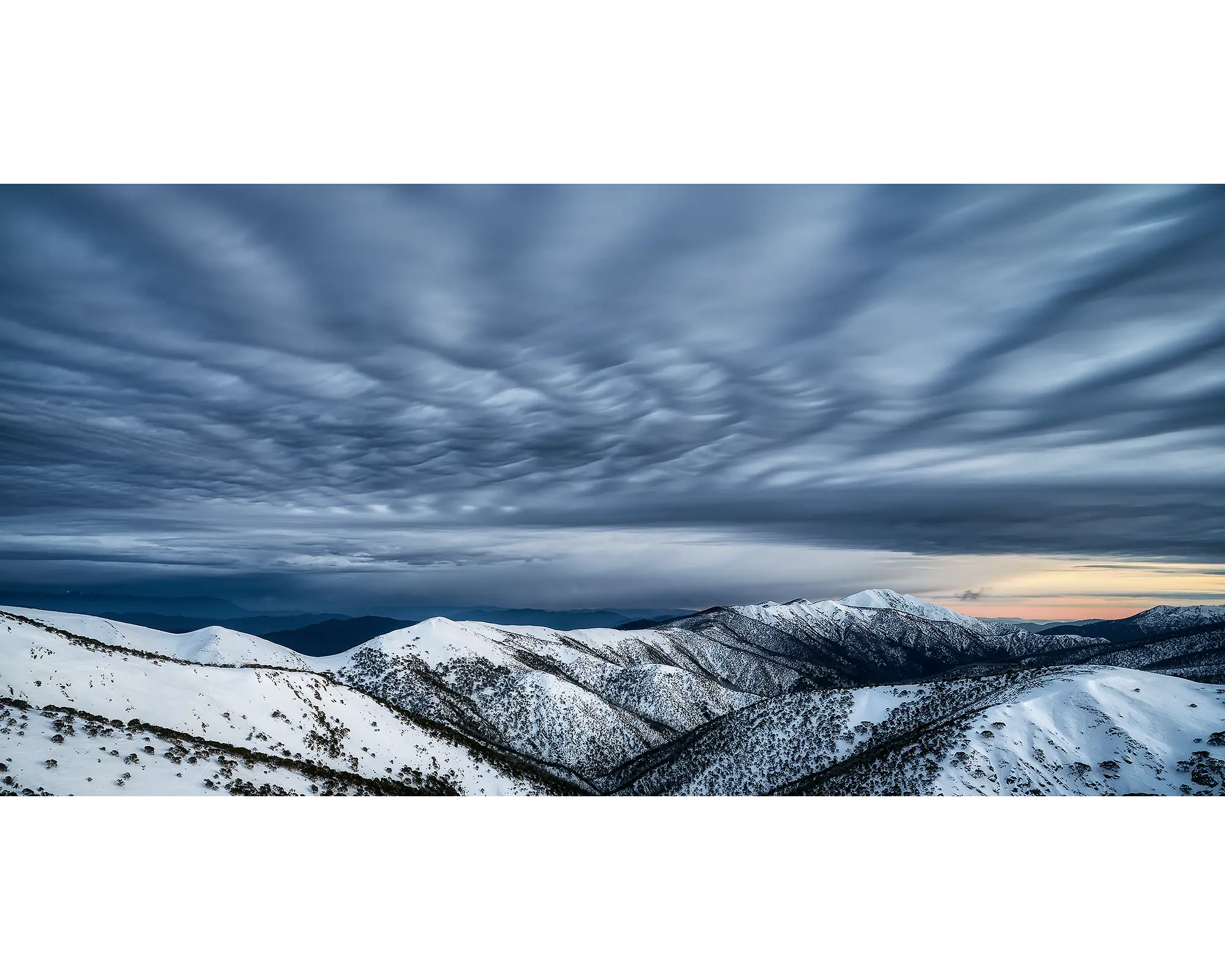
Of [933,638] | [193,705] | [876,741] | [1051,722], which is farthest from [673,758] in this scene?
[933,638]

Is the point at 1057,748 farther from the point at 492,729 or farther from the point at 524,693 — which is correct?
the point at 524,693

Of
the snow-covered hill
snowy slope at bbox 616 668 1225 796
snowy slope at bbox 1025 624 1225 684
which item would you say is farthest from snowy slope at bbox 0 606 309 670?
snowy slope at bbox 1025 624 1225 684

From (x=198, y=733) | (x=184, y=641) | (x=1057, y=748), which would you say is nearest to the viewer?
(x=198, y=733)

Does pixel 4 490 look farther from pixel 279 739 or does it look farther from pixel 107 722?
pixel 279 739

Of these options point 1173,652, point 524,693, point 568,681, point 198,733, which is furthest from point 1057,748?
point 1173,652

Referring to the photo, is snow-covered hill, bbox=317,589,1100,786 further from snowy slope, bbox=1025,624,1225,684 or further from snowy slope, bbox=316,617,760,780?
snowy slope, bbox=1025,624,1225,684

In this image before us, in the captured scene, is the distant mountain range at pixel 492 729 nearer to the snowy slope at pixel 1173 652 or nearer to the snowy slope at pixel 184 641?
the snowy slope at pixel 184 641

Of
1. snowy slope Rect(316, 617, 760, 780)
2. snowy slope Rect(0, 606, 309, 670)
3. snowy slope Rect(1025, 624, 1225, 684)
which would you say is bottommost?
snowy slope Rect(1025, 624, 1225, 684)
